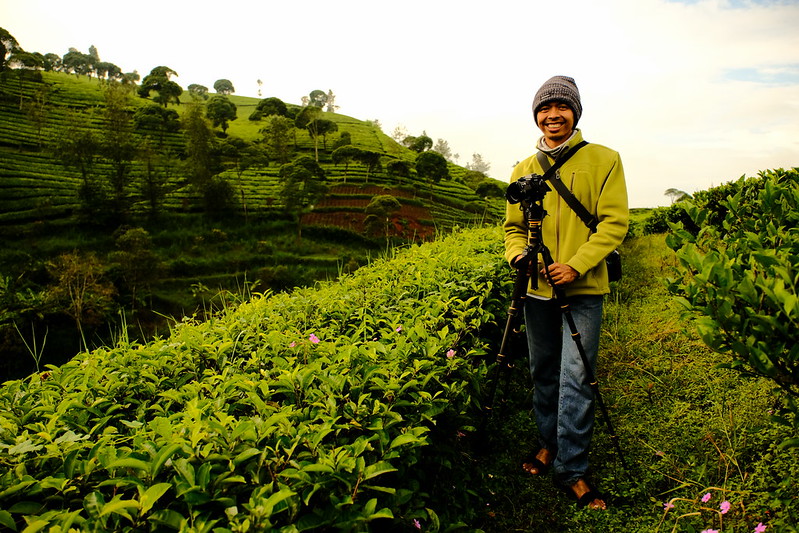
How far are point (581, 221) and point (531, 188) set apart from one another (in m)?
0.36

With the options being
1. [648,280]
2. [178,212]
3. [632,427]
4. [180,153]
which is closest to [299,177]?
[178,212]

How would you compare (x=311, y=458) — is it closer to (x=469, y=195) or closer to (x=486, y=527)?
(x=486, y=527)

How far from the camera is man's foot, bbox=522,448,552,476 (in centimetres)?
275

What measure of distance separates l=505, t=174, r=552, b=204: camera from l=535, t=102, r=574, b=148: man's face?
0.33 meters

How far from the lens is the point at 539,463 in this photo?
9.07 ft

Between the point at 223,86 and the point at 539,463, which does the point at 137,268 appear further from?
the point at 223,86

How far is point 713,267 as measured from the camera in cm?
152

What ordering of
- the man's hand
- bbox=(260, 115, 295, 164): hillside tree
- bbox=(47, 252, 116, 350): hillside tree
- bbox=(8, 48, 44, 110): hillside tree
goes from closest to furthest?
the man's hand → bbox=(47, 252, 116, 350): hillside tree → bbox=(260, 115, 295, 164): hillside tree → bbox=(8, 48, 44, 110): hillside tree

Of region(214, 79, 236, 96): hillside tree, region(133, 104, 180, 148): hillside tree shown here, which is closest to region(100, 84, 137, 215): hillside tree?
region(133, 104, 180, 148): hillside tree

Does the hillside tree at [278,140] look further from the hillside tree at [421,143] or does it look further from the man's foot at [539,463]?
the man's foot at [539,463]

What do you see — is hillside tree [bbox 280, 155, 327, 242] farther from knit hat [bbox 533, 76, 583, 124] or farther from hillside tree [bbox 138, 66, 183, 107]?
hillside tree [bbox 138, 66, 183, 107]

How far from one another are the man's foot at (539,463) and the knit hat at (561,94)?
2.03 metres

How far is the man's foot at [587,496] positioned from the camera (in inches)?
94.3

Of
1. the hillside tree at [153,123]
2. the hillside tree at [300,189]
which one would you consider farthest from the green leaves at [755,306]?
the hillside tree at [153,123]
